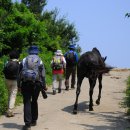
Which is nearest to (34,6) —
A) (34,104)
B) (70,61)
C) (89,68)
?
(70,61)

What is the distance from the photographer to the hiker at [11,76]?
13602 millimetres

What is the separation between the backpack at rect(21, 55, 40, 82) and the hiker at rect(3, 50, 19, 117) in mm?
1944

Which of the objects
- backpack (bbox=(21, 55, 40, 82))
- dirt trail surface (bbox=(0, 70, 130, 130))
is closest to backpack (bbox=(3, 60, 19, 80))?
dirt trail surface (bbox=(0, 70, 130, 130))

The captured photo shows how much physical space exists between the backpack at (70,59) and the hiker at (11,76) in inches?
259

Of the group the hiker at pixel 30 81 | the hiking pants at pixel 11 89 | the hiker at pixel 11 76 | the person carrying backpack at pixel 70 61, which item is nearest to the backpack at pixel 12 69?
the hiker at pixel 11 76

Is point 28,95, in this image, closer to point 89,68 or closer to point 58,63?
point 89,68

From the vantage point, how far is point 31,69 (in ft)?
38.0

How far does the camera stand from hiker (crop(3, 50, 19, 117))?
44.6ft

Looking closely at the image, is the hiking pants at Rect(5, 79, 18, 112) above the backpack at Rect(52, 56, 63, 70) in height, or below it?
below

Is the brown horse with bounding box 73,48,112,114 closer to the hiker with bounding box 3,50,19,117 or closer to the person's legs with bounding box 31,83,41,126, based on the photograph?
the hiker with bounding box 3,50,19,117

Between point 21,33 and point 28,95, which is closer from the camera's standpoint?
point 28,95

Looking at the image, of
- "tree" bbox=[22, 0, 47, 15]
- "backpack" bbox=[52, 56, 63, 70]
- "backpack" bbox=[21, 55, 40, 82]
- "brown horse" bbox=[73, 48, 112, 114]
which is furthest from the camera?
"tree" bbox=[22, 0, 47, 15]

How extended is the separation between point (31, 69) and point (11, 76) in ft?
7.30

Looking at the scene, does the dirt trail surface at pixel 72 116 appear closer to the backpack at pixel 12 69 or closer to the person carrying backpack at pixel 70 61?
the backpack at pixel 12 69
